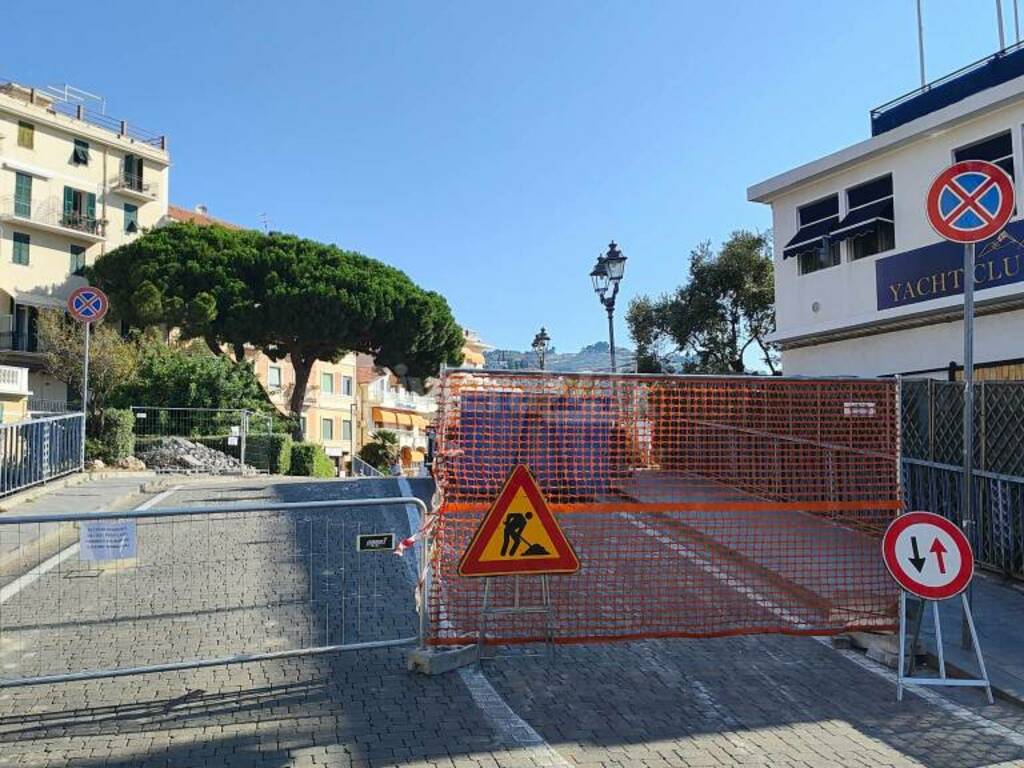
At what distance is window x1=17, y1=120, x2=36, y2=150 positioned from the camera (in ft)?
137

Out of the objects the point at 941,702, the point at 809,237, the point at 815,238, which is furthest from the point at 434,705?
the point at 809,237

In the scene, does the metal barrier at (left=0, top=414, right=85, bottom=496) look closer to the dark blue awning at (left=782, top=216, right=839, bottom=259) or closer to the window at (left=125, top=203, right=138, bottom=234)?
the dark blue awning at (left=782, top=216, right=839, bottom=259)

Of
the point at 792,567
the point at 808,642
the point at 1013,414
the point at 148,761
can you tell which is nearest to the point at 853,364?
the point at 1013,414

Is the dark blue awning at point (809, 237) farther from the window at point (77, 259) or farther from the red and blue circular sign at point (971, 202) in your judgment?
the window at point (77, 259)

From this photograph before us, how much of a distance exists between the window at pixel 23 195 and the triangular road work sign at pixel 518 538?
146ft

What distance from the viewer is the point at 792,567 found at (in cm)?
768

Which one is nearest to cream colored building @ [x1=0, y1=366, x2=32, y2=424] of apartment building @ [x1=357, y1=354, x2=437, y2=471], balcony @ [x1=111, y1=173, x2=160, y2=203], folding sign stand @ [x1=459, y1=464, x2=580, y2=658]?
folding sign stand @ [x1=459, y1=464, x2=580, y2=658]

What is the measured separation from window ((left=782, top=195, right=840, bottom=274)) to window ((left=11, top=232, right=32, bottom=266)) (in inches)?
1571

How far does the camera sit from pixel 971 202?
6715 mm

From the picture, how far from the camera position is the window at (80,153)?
44.7m

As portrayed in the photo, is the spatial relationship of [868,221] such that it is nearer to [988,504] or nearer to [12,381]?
[988,504]

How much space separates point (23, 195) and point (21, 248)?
8.78 feet

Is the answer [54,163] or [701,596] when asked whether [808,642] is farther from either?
[54,163]

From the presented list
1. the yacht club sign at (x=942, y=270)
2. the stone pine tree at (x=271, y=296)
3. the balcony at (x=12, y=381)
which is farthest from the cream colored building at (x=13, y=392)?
the stone pine tree at (x=271, y=296)
